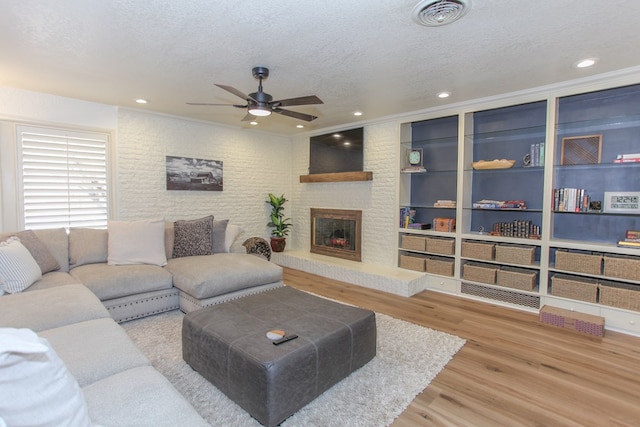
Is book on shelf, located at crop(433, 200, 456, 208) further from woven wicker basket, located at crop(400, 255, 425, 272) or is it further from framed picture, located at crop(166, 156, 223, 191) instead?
framed picture, located at crop(166, 156, 223, 191)

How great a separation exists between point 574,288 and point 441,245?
140 cm

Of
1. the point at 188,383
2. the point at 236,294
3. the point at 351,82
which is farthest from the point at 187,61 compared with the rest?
the point at 188,383

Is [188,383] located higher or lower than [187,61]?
lower

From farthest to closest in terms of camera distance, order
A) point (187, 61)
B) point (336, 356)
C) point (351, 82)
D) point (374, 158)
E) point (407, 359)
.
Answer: point (374, 158), point (351, 82), point (187, 61), point (407, 359), point (336, 356)

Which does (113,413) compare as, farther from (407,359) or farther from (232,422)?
(407,359)

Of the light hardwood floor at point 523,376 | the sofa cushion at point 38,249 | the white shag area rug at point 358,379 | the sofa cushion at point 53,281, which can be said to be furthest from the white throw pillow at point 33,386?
the sofa cushion at point 38,249

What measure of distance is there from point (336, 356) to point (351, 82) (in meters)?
2.56

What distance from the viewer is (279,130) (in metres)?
5.71

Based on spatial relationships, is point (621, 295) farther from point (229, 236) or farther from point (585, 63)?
point (229, 236)

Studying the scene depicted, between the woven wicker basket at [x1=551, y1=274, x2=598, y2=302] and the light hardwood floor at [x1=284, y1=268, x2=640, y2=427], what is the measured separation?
35 centimetres

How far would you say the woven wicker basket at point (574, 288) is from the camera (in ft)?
10.2

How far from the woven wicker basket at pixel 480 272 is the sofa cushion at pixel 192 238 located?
3.24 meters

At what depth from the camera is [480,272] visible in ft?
12.5

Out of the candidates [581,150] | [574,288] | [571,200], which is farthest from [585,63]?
[574,288]
